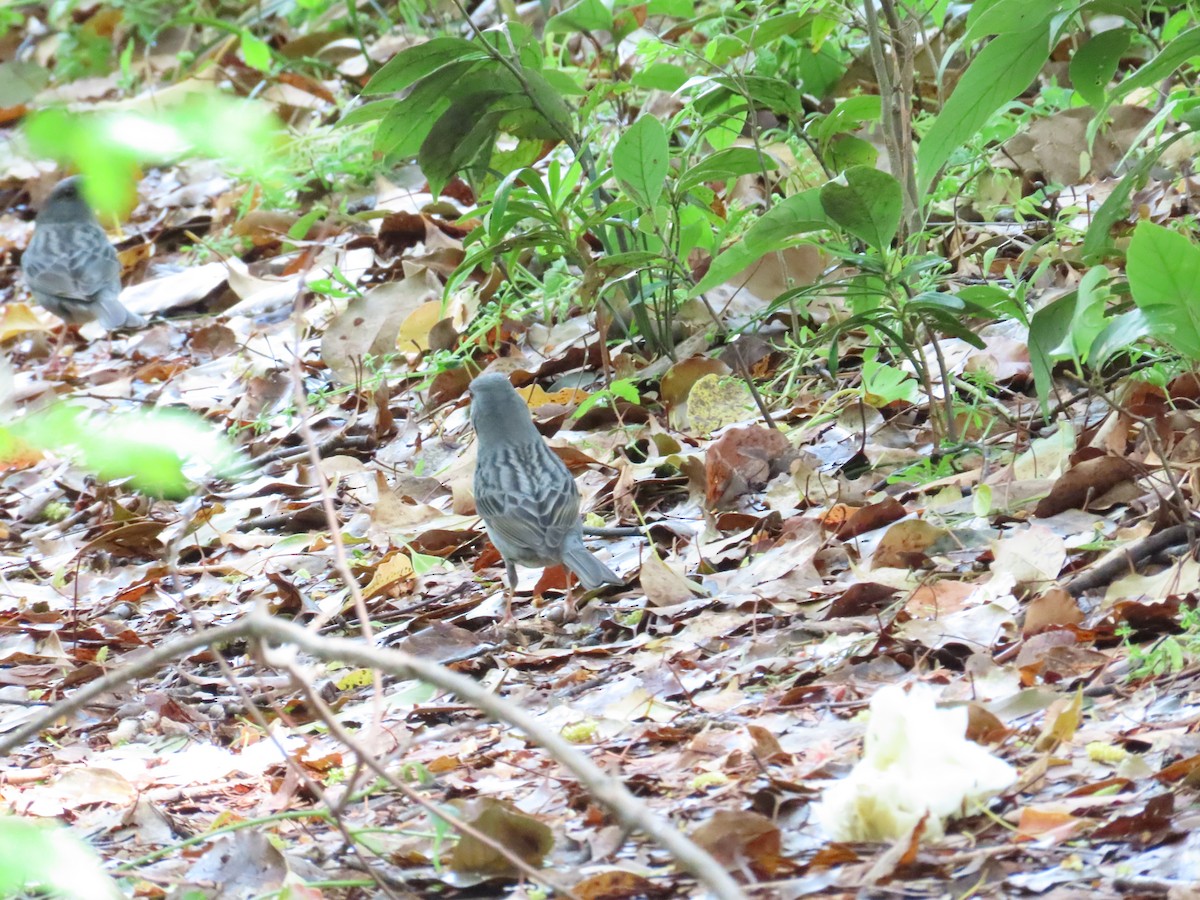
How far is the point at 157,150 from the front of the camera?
1.18m

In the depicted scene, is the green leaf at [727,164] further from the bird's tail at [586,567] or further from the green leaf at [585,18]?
the bird's tail at [586,567]

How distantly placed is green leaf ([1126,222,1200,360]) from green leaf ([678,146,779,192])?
4.54 ft

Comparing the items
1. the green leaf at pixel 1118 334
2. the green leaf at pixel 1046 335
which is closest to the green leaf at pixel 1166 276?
the green leaf at pixel 1118 334

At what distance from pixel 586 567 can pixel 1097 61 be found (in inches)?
80.8

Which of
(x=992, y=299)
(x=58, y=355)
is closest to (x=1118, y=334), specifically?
(x=992, y=299)

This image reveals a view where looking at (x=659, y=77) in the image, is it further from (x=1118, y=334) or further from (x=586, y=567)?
(x=1118, y=334)

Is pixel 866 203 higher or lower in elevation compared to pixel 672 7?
lower

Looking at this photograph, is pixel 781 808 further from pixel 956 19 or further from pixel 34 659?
pixel 956 19

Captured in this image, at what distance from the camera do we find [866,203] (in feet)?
11.9

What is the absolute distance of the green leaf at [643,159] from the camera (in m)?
4.17

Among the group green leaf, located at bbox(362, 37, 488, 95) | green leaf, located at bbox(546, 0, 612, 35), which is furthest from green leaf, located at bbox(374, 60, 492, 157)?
green leaf, located at bbox(546, 0, 612, 35)

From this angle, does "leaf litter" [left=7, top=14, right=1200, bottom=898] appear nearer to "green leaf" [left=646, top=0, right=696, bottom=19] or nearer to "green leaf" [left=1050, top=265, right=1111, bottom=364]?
"green leaf" [left=1050, top=265, right=1111, bottom=364]

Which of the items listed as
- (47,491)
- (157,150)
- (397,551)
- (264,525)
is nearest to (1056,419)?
(397,551)

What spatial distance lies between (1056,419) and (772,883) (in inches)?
91.7
